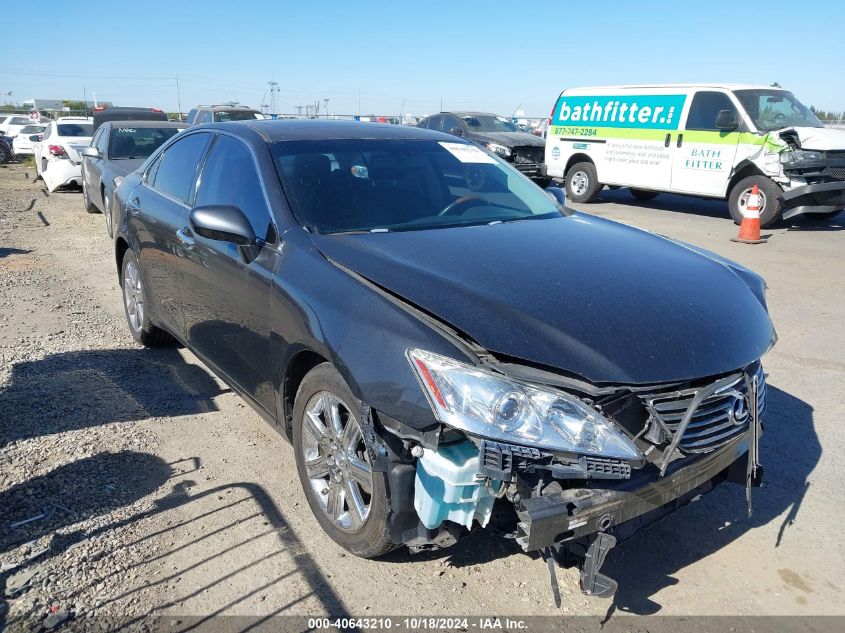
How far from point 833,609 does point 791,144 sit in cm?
968

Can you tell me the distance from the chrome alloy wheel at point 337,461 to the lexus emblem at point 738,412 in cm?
139

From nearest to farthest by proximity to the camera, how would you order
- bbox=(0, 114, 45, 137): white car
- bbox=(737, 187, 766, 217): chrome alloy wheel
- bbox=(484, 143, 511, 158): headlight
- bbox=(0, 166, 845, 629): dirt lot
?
bbox=(0, 166, 845, 629): dirt lot < bbox=(737, 187, 766, 217): chrome alloy wheel < bbox=(484, 143, 511, 158): headlight < bbox=(0, 114, 45, 137): white car

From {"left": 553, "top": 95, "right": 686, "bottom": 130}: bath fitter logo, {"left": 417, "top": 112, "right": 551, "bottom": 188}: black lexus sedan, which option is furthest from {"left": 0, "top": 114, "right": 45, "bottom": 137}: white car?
{"left": 553, "top": 95, "right": 686, "bottom": 130}: bath fitter logo

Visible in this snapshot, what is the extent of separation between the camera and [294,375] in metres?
3.20

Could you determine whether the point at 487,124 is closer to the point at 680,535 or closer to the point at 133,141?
the point at 133,141

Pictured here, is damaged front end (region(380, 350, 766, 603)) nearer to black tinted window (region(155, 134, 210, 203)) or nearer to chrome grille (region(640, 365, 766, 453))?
chrome grille (region(640, 365, 766, 453))

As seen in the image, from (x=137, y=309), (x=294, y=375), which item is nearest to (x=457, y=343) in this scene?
(x=294, y=375)

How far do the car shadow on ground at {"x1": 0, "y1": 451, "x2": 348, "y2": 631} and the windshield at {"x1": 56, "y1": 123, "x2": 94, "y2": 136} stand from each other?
16.0 meters

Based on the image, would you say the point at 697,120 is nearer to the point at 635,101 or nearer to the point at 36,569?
the point at 635,101

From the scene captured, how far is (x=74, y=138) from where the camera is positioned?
16.5 meters

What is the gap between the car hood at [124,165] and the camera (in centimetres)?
923

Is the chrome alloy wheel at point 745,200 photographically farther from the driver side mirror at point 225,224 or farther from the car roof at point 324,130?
the driver side mirror at point 225,224

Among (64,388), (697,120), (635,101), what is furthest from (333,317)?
(635,101)

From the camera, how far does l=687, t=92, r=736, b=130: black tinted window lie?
1163cm
